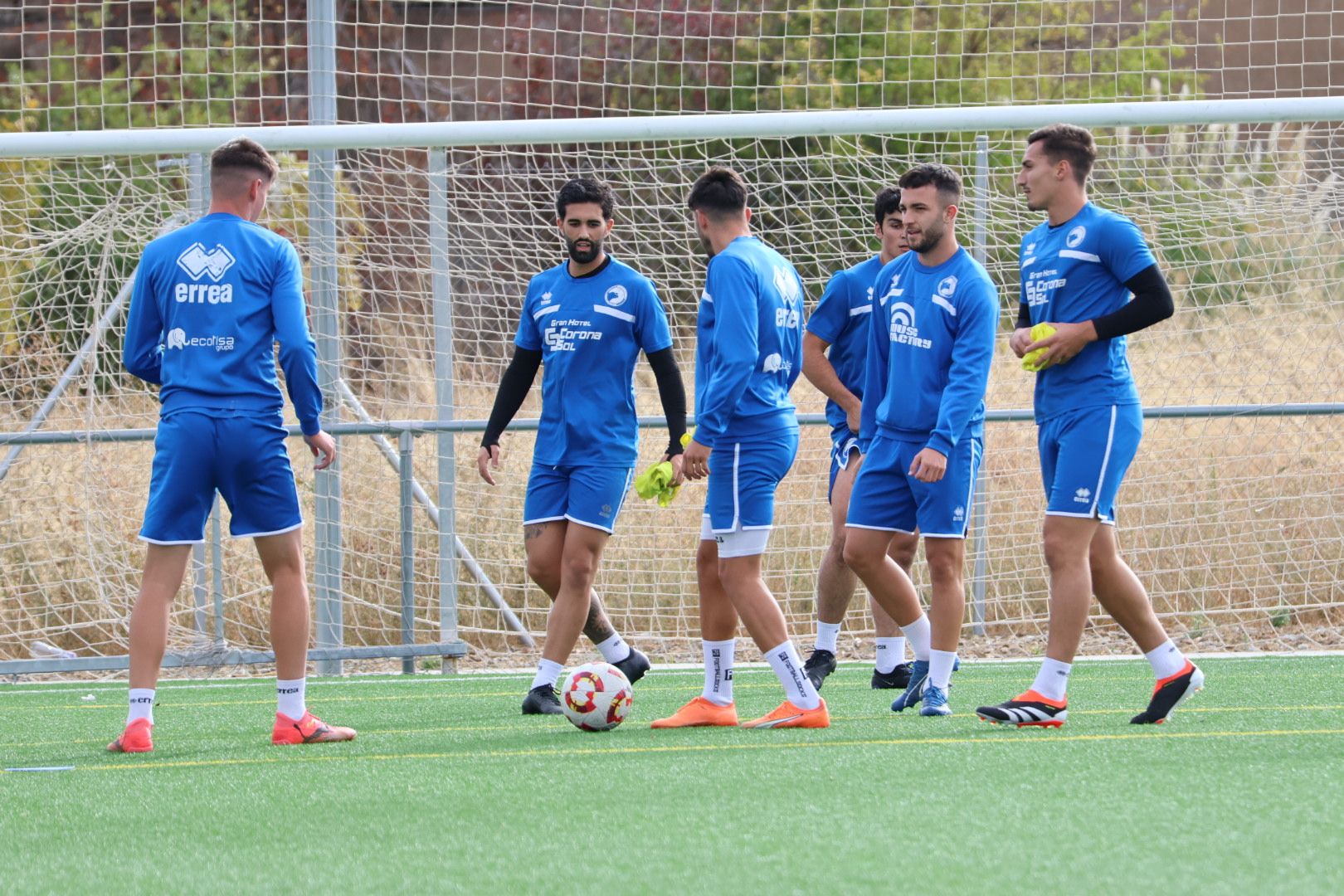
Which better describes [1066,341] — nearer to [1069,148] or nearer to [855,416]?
[1069,148]

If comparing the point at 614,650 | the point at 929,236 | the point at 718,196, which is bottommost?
the point at 614,650

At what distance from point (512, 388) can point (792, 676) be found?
1.99 meters

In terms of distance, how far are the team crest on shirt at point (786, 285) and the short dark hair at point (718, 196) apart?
265 mm

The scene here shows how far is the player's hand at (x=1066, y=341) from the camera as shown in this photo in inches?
215

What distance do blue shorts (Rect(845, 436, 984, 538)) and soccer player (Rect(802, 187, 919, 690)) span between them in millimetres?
1095

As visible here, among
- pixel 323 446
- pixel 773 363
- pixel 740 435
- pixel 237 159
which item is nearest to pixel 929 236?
pixel 773 363

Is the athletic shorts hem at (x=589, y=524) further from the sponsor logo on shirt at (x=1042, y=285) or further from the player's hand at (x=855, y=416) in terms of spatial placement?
the sponsor logo on shirt at (x=1042, y=285)

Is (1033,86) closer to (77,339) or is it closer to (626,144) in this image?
(626,144)

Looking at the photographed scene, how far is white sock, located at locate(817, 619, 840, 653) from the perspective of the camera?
23.8ft

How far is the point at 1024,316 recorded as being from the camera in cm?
595

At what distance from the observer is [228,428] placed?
5590mm

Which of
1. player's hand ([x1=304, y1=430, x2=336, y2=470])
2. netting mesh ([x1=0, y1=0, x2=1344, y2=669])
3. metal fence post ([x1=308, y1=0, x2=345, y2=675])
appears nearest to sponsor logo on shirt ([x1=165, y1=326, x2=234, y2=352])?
player's hand ([x1=304, y1=430, x2=336, y2=470])

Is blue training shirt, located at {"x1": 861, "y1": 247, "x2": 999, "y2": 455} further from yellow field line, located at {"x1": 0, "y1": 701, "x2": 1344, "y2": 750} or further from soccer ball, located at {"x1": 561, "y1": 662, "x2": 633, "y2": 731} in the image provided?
soccer ball, located at {"x1": 561, "y1": 662, "x2": 633, "y2": 731}

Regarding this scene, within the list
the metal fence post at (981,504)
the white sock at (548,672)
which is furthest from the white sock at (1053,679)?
the metal fence post at (981,504)
